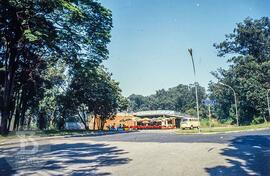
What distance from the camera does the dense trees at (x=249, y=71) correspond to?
59.1m

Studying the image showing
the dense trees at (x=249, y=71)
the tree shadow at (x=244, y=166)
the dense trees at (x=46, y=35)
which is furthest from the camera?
the dense trees at (x=249, y=71)

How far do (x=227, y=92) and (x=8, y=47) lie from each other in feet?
182

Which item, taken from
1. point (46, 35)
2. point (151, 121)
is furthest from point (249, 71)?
point (46, 35)

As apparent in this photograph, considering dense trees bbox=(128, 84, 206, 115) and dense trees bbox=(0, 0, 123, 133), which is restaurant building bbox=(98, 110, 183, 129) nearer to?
dense trees bbox=(0, 0, 123, 133)

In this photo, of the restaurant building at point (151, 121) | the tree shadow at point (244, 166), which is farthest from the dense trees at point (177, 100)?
the tree shadow at point (244, 166)

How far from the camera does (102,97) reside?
52.6 m

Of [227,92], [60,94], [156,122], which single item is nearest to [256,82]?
[227,92]

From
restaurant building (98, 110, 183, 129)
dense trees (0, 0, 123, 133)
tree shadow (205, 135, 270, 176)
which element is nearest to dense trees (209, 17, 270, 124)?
restaurant building (98, 110, 183, 129)

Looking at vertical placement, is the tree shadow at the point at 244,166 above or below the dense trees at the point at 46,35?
below

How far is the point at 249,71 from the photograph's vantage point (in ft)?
202

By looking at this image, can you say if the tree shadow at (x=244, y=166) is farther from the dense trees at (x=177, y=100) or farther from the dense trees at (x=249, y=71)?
the dense trees at (x=177, y=100)

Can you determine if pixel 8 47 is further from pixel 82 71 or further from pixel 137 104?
pixel 137 104

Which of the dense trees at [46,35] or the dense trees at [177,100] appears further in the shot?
the dense trees at [177,100]

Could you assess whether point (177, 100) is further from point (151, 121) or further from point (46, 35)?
point (46, 35)
